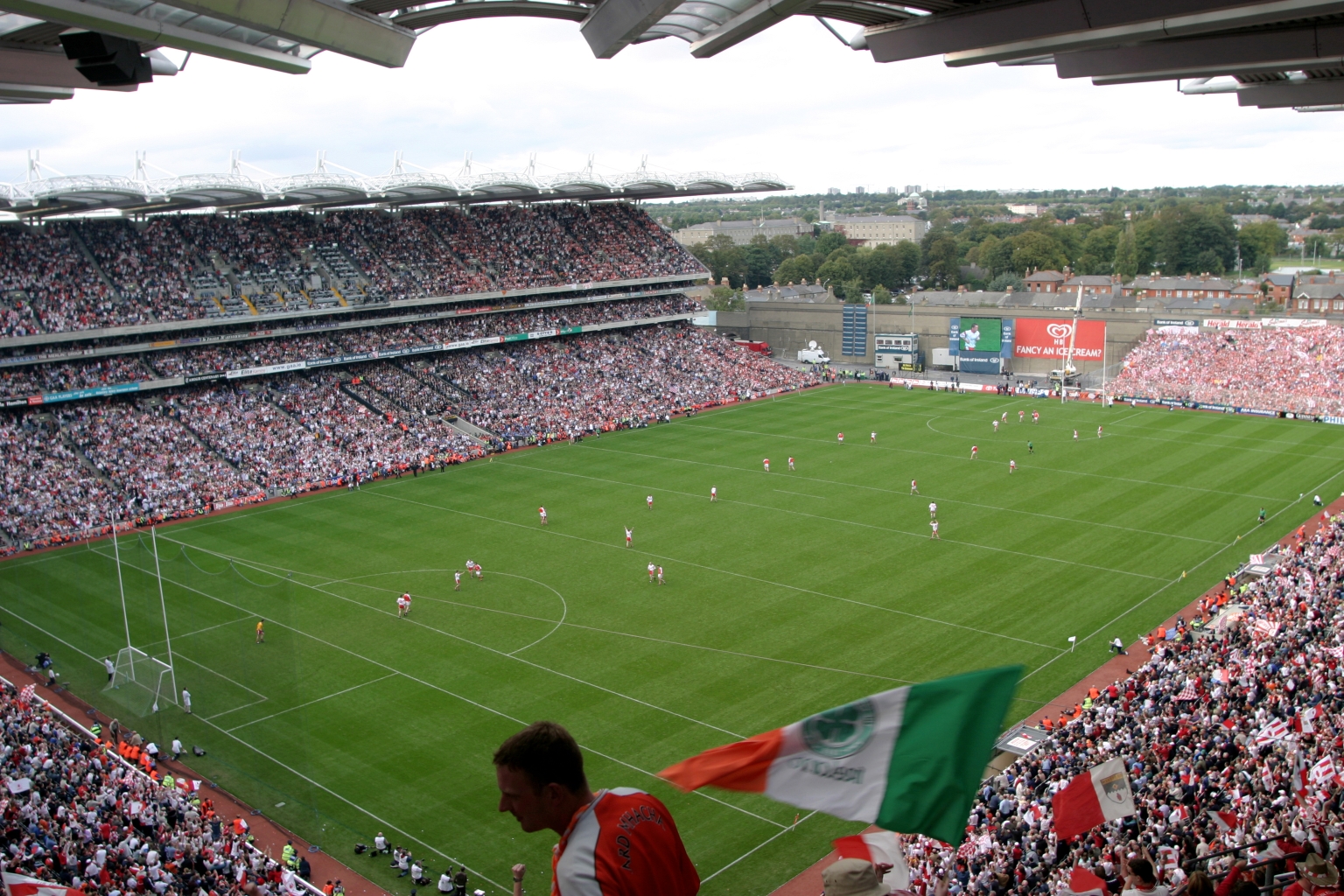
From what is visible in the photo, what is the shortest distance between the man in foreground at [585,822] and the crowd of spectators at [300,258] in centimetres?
5280

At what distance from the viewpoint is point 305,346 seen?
57.9m

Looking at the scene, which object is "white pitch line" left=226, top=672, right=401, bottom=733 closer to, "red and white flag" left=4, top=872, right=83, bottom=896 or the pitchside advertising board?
"red and white flag" left=4, top=872, right=83, bottom=896

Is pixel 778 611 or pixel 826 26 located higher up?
pixel 826 26

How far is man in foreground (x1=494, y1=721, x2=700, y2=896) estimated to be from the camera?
327cm

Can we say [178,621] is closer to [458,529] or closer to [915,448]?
[458,529]

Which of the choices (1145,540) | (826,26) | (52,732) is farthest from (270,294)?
(826,26)

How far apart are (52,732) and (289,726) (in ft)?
17.7

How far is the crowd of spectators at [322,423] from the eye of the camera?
43.7m

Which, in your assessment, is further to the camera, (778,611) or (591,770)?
(778,611)

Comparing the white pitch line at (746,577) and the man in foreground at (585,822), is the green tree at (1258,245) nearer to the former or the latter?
the white pitch line at (746,577)

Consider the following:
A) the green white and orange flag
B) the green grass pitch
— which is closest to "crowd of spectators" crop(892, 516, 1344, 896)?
the green white and orange flag

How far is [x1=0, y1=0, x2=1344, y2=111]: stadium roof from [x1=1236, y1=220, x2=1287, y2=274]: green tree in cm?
14416

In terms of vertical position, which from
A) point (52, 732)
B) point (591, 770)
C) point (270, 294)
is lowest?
point (591, 770)

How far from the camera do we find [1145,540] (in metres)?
36.8
